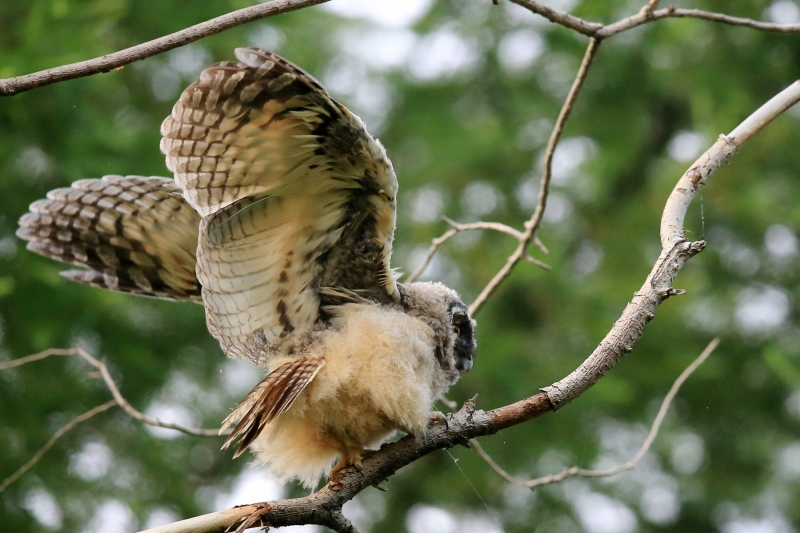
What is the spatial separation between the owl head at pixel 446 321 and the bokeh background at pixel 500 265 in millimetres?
2771

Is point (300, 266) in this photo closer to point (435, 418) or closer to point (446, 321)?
point (446, 321)

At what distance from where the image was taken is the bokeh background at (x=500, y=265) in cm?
537

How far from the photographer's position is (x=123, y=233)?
3574 millimetres

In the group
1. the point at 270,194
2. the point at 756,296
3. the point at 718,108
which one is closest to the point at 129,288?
the point at 270,194

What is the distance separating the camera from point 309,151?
106 inches

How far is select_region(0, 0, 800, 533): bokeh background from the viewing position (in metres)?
5.37

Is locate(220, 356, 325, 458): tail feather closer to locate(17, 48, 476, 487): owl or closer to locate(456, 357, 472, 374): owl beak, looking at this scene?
locate(17, 48, 476, 487): owl

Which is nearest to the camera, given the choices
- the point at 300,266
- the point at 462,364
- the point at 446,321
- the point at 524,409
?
the point at 524,409

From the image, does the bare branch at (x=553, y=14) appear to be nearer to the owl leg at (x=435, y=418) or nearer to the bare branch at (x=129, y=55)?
the bare branch at (x=129, y=55)

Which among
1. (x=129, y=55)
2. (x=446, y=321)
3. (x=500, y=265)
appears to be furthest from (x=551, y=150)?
(x=500, y=265)

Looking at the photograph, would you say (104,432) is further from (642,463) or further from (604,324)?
(642,463)

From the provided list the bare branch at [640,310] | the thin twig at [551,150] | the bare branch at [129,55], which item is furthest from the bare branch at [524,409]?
the bare branch at [129,55]

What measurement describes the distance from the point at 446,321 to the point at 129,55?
5.27 feet

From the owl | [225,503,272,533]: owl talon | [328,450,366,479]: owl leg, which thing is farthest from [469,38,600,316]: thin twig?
[225,503,272,533]: owl talon
